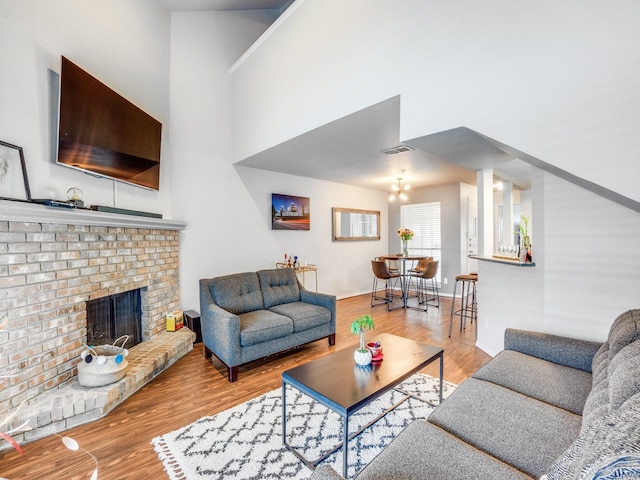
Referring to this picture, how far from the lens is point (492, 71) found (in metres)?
1.96

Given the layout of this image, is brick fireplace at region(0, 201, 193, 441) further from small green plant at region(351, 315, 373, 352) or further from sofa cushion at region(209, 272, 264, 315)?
small green plant at region(351, 315, 373, 352)

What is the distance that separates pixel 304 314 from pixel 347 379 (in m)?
1.52

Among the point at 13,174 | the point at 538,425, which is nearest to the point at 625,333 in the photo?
the point at 538,425

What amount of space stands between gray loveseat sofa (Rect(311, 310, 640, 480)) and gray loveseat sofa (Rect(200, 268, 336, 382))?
1.79 meters

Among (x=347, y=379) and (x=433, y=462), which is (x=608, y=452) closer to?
(x=433, y=462)

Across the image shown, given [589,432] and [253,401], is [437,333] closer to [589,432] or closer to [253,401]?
[253,401]

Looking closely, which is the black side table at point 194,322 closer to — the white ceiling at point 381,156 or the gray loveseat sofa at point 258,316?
the gray loveseat sofa at point 258,316

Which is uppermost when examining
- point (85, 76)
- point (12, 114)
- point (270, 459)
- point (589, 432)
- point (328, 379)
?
point (85, 76)

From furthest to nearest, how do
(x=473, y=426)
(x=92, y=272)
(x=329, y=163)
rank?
(x=329, y=163) < (x=92, y=272) < (x=473, y=426)

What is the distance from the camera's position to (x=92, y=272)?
101 inches

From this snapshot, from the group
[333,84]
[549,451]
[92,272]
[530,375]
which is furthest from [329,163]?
[549,451]

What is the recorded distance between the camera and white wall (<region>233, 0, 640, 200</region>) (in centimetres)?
152

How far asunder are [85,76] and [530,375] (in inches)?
154

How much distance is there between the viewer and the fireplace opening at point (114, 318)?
2725mm
